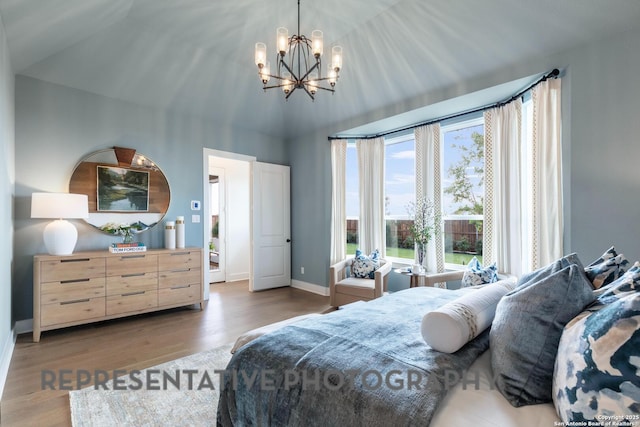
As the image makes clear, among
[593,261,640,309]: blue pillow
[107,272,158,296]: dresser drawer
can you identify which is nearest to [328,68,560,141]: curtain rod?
[593,261,640,309]: blue pillow

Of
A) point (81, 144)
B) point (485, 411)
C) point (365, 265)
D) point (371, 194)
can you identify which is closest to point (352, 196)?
point (371, 194)

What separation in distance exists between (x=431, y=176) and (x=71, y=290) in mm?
4414

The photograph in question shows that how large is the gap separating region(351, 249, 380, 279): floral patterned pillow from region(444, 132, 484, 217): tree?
4.04 feet

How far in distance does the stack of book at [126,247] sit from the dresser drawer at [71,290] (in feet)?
1.16

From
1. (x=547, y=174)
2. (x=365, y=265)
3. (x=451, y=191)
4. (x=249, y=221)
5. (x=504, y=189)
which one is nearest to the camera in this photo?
(x=547, y=174)

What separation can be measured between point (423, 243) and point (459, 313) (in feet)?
8.99

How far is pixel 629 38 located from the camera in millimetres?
2367

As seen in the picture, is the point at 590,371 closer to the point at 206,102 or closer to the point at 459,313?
the point at 459,313

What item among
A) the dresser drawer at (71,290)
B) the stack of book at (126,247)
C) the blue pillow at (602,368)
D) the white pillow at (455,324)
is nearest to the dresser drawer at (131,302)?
the dresser drawer at (71,290)

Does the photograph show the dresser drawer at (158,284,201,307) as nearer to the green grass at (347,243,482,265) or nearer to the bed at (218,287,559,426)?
the green grass at (347,243,482,265)

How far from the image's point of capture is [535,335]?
1.03 m

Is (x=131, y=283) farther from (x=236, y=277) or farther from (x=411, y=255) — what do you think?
(x=411, y=255)

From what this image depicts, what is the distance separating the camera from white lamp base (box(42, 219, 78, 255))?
315 cm

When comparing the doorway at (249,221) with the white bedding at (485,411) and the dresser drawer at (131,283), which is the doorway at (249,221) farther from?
the white bedding at (485,411)
